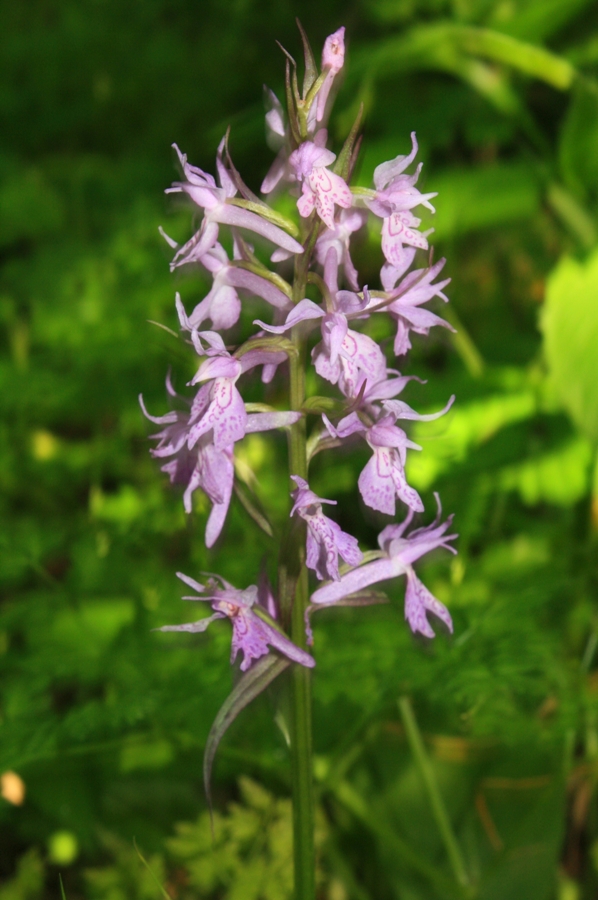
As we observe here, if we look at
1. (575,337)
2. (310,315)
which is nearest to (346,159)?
(310,315)

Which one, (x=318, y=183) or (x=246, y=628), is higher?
(x=318, y=183)

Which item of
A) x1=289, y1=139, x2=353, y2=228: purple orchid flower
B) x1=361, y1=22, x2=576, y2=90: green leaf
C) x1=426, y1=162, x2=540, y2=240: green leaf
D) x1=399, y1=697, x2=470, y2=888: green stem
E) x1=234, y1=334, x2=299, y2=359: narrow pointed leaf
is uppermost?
x1=361, y1=22, x2=576, y2=90: green leaf

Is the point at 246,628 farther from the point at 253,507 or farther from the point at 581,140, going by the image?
the point at 581,140

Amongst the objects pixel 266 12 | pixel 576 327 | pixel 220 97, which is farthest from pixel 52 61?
pixel 576 327

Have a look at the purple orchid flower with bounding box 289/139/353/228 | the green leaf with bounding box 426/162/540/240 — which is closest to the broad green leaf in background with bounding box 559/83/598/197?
the green leaf with bounding box 426/162/540/240

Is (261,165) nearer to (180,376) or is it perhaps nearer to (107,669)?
(180,376)

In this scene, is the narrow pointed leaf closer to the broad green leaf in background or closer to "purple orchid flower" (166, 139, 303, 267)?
"purple orchid flower" (166, 139, 303, 267)
